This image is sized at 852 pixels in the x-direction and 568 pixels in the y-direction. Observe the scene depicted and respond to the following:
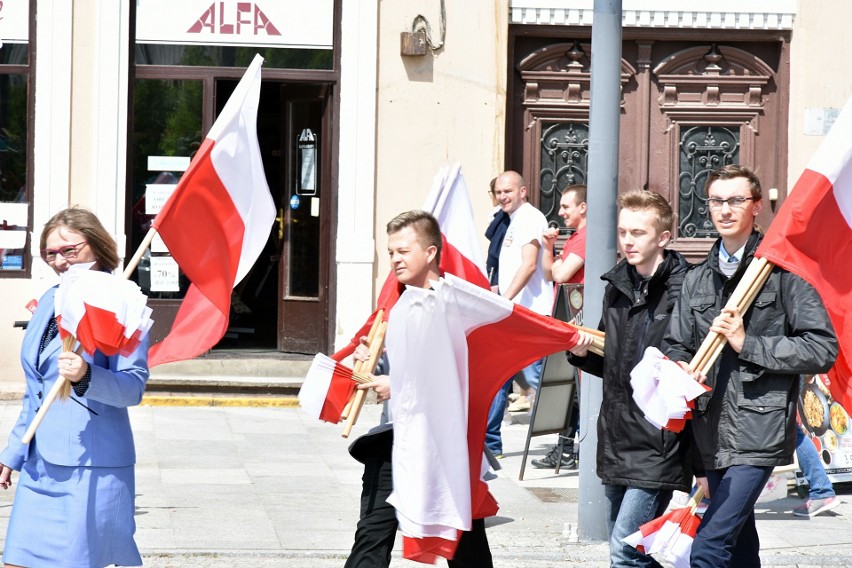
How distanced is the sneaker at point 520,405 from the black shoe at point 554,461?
88.1 inches

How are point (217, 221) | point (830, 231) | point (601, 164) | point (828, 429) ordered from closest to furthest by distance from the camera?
point (830, 231), point (217, 221), point (601, 164), point (828, 429)

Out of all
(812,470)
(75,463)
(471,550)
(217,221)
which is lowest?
(812,470)

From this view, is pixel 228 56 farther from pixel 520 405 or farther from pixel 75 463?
pixel 75 463

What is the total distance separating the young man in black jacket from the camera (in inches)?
209

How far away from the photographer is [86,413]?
191 inches

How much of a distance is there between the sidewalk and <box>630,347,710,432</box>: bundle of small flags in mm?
2070

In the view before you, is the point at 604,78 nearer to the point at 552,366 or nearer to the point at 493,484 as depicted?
the point at 552,366

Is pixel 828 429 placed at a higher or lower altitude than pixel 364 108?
lower

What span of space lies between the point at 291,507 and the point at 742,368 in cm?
368

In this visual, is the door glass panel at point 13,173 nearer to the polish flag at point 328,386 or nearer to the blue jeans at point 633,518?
the polish flag at point 328,386


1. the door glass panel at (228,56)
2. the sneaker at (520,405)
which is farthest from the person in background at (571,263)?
the door glass panel at (228,56)

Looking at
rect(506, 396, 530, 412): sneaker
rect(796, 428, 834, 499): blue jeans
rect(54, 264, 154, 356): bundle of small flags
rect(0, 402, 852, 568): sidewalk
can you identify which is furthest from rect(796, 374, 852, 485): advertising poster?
rect(54, 264, 154, 356): bundle of small flags

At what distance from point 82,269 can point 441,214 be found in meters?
2.38

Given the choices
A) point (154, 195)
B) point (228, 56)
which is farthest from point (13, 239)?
point (228, 56)
